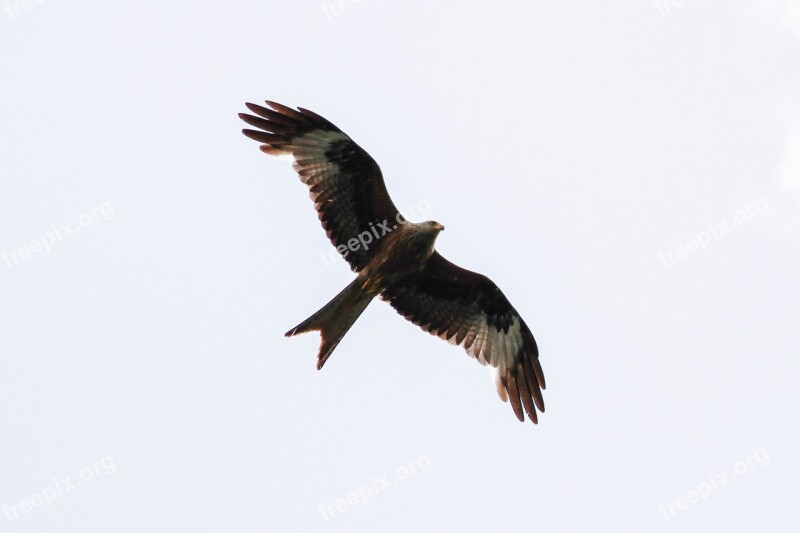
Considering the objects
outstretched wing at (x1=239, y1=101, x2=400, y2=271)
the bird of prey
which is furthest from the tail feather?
outstretched wing at (x1=239, y1=101, x2=400, y2=271)

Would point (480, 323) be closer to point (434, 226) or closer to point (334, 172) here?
point (434, 226)

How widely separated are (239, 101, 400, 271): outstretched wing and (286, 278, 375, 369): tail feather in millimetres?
590

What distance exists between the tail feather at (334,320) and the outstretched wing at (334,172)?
1.94ft

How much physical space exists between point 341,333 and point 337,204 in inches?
69.3

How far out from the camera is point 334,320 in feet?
48.1

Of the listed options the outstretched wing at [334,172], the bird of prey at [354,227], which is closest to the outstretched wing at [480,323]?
the bird of prey at [354,227]

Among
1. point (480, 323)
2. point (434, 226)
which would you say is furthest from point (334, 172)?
point (480, 323)

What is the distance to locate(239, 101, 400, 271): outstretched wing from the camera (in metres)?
15.2

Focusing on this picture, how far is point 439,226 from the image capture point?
14.9 meters

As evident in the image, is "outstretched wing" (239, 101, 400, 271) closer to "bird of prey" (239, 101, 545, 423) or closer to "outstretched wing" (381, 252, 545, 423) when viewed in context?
"bird of prey" (239, 101, 545, 423)

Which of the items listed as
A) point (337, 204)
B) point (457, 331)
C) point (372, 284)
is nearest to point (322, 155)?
point (337, 204)

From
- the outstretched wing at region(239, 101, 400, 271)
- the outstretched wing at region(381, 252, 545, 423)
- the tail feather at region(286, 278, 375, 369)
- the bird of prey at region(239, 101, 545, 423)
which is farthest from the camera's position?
the outstretched wing at region(381, 252, 545, 423)

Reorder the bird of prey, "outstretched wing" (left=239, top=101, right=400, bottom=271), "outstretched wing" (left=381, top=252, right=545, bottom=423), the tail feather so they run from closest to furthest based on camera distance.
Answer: the tail feather < the bird of prey < "outstretched wing" (left=239, top=101, right=400, bottom=271) < "outstretched wing" (left=381, top=252, right=545, bottom=423)

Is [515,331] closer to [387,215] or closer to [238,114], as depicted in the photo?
[387,215]
